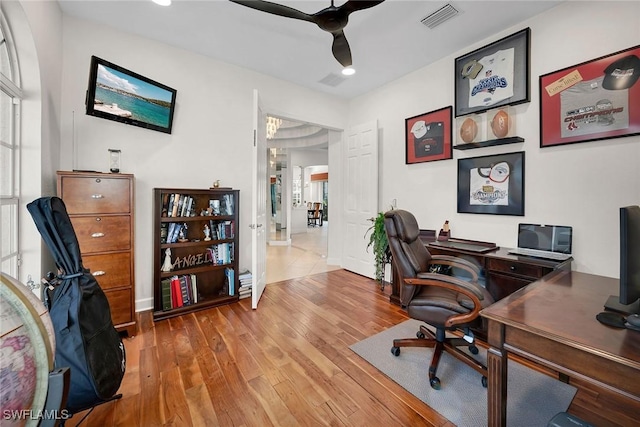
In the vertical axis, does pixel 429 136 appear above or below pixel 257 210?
above

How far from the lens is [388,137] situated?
3.95m

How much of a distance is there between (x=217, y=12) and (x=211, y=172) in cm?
166

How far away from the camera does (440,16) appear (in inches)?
96.9

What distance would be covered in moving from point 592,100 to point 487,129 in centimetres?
81

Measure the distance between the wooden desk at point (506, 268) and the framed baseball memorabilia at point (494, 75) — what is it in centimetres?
156

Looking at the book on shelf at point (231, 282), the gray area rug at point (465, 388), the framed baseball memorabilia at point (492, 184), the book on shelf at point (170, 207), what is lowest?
the gray area rug at point (465, 388)

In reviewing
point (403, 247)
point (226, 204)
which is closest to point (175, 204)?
point (226, 204)

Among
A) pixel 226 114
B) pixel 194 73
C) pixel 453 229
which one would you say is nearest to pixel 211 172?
pixel 226 114

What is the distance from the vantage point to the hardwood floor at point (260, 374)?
4.99 ft

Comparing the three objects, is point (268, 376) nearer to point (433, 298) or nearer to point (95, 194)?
point (433, 298)

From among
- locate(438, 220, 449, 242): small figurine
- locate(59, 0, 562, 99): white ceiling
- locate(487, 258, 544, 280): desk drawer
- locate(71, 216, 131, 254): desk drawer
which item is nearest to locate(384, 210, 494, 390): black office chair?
locate(487, 258, 544, 280): desk drawer

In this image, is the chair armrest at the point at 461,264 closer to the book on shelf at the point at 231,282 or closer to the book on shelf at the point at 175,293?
the book on shelf at the point at 231,282

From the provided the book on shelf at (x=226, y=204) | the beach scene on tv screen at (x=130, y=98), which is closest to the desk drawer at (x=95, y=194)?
the beach scene on tv screen at (x=130, y=98)

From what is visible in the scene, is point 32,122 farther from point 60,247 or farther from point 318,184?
point 318,184
